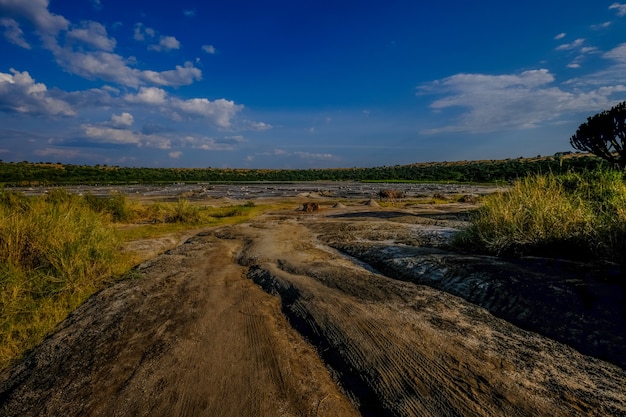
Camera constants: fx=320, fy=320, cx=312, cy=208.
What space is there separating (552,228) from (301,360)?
17.9 ft

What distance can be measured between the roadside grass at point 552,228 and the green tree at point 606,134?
767 inches

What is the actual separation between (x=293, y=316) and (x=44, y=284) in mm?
4093

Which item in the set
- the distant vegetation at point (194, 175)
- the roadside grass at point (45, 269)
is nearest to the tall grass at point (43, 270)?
the roadside grass at point (45, 269)

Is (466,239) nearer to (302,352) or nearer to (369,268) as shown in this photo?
(369,268)

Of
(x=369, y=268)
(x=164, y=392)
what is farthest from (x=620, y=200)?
(x=164, y=392)

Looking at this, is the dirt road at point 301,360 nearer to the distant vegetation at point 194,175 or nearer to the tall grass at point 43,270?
the tall grass at point 43,270

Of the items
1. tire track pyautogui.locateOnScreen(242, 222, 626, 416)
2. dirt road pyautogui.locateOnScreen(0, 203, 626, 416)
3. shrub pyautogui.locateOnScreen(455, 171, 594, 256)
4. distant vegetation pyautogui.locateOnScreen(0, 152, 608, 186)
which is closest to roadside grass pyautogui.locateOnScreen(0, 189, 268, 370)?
dirt road pyautogui.locateOnScreen(0, 203, 626, 416)

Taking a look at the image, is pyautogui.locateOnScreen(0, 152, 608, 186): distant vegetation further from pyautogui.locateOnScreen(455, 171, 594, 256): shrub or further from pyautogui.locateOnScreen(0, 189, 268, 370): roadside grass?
pyautogui.locateOnScreen(0, 189, 268, 370): roadside grass

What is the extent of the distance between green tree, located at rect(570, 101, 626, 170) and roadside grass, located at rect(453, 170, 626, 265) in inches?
767

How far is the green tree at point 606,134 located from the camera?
21456mm

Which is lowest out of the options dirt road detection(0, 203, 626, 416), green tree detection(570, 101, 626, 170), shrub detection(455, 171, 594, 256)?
dirt road detection(0, 203, 626, 416)

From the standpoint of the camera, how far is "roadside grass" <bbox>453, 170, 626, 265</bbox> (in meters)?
5.11

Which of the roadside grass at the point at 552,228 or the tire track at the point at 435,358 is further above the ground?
the roadside grass at the point at 552,228

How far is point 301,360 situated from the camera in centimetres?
332
